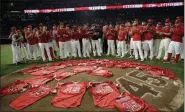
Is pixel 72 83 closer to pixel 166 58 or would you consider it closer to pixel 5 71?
pixel 5 71

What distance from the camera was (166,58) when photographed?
973cm

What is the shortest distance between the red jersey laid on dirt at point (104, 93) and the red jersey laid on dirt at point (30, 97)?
1.33m

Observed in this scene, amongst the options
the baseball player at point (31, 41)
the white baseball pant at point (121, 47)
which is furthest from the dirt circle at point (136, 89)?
the baseball player at point (31, 41)

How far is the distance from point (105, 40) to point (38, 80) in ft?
21.5

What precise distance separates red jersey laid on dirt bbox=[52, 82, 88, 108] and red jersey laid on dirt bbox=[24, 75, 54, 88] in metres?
0.84

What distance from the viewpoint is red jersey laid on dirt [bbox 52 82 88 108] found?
538cm

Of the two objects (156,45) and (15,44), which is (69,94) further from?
(156,45)

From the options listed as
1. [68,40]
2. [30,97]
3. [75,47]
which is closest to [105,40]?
[75,47]

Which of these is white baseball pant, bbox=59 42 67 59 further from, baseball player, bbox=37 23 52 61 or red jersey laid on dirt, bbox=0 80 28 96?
red jersey laid on dirt, bbox=0 80 28 96

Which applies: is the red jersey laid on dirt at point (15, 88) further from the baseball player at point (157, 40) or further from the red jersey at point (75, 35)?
the baseball player at point (157, 40)

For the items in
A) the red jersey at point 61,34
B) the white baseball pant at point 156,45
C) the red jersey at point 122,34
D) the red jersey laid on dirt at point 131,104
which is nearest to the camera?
the red jersey laid on dirt at point 131,104

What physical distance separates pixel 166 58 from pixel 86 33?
465cm

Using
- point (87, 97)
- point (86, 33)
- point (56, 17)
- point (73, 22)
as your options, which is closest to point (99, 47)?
point (86, 33)

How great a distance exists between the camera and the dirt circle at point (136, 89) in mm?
5254
